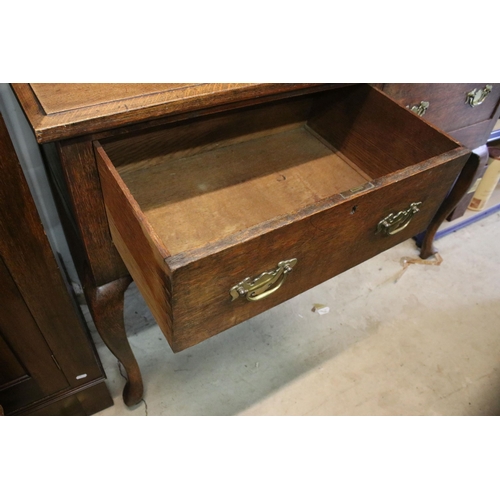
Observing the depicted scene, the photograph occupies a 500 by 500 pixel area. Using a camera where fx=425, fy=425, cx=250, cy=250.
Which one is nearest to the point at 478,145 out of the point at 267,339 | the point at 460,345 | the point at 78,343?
the point at 460,345

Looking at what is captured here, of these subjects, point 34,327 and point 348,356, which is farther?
point 348,356

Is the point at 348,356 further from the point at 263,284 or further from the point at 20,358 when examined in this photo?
the point at 20,358

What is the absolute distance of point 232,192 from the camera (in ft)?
2.44

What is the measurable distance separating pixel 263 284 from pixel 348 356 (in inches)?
25.7

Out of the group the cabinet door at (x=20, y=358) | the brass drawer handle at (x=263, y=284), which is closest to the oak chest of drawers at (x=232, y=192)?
the brass drawer handle at (x=263, y=284)

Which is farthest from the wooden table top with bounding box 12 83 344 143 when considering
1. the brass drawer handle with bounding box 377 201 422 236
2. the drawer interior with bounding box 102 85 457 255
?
the brass drawer handle with bounding box 377 201 422 236

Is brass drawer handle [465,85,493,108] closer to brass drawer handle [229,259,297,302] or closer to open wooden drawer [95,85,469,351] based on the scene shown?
open wooden drawer [95,85,469,351]

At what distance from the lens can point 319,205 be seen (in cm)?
53

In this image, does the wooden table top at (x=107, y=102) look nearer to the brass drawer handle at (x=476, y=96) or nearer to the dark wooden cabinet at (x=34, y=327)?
the dark wooden cabinet at (x=34, y=327)

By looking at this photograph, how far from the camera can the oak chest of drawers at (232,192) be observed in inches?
19.8

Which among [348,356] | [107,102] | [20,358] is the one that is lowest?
[348,356]

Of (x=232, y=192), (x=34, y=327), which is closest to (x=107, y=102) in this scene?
(x=232, y=192)

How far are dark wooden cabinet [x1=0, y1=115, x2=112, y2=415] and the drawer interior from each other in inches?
7.0

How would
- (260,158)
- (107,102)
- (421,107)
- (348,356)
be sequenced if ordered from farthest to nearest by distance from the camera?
(348,356) → (421,107) → (260,158) → (107,102)
